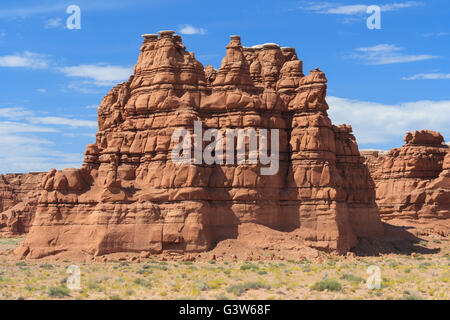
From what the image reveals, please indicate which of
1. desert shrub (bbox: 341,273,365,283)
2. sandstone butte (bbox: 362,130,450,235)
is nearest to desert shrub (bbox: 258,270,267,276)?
desert shrub (bbox: 341,273,365,283)

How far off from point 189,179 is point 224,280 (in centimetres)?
1636

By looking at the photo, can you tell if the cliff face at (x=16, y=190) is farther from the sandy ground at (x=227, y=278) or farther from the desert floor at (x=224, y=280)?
the desert floor at (x=224, y=280)

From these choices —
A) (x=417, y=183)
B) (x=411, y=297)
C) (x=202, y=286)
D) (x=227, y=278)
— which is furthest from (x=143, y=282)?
(x=417, y=183)

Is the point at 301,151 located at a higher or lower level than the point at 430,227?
higher

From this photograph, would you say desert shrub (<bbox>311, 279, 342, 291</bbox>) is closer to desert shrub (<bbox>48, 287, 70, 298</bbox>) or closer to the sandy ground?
the sandy ground

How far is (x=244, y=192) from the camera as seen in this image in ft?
174

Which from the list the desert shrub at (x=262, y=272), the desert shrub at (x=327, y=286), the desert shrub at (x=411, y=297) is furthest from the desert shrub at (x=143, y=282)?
the desert shrub at (x=411, y=297)

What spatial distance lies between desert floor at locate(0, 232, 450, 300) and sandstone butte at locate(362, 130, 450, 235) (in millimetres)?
21431

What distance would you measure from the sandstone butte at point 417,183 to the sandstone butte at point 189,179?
51.6ft
